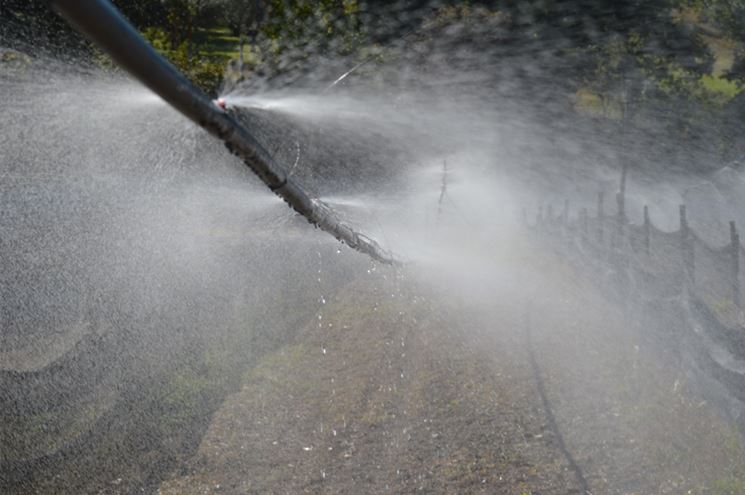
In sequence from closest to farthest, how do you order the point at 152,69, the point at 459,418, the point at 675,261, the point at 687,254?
1. the point at 152,69
2. the point at 459,418
3. the point at 687,254
4. the point at 675,261

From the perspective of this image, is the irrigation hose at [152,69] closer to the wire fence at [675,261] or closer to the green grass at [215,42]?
the wire fence at [675,261]

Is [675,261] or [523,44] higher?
[523,44]

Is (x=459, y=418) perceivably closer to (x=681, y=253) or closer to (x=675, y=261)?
(x=681, y=253)

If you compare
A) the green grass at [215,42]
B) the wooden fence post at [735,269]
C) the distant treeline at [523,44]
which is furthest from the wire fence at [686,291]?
the green grass at [215,42]

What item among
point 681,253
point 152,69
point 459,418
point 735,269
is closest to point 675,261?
point 681,253

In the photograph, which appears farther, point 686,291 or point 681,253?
point 681,253

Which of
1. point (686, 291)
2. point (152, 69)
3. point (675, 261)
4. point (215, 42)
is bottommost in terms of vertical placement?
point (675, 261)

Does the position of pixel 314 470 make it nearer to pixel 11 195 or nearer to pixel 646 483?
pixel 646 483

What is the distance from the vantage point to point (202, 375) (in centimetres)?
805

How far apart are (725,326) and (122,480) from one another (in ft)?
19.2


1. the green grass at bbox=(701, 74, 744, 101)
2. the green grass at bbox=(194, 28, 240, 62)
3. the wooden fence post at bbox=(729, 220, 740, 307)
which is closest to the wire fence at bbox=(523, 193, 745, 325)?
the wooden fence post at bbox=(729, 220, 740, 307)

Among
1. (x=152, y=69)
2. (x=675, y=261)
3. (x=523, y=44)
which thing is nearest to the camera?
(x=152, y=69)

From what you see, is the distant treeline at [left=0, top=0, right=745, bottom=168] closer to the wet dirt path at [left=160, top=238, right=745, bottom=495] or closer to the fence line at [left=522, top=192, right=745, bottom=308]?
the wet dirt path at [left=160, top=238, right=745, bottom=495]

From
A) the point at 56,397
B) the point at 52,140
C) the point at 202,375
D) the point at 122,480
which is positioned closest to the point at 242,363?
the point at 202,375
